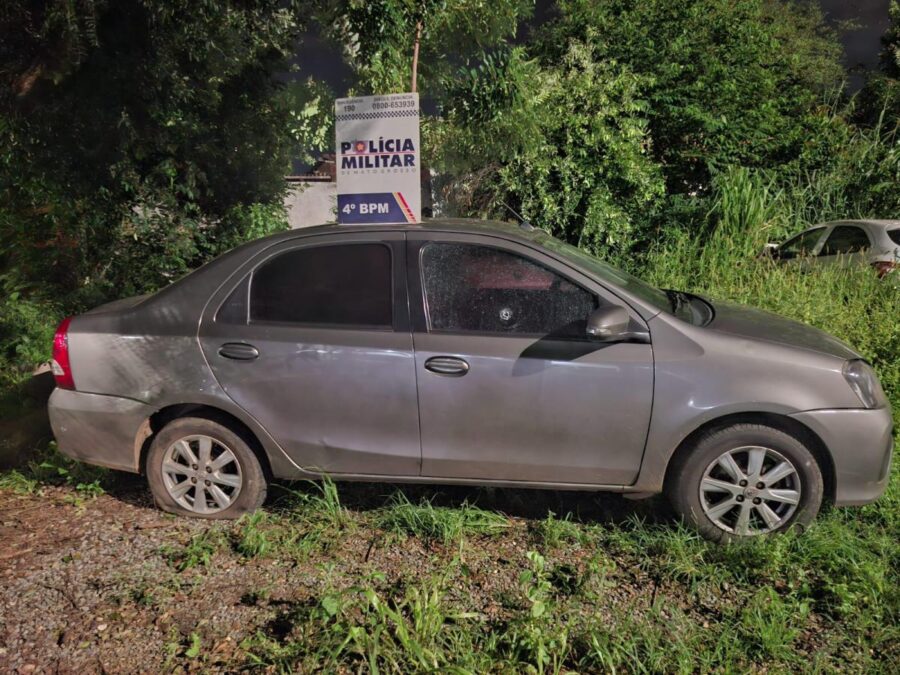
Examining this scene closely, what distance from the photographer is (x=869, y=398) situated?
344 centimetres

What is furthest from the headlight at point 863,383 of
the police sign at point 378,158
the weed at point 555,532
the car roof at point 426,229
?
the police sign at point 378,158

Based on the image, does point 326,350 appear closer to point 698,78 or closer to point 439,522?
point 439,522

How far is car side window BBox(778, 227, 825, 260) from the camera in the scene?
8023 mm

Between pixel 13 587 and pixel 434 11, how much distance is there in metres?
4.73

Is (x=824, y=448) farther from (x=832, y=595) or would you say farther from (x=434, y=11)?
(x=434, y=11)

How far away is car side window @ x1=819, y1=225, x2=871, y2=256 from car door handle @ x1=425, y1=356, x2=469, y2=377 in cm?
637

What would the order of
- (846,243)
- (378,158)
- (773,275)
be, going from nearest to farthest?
(378,158) < (773,275) < (846,243)

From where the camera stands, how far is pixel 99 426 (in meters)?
3.86

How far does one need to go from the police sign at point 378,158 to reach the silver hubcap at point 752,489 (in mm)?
2407

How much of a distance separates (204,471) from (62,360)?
993 millimetres

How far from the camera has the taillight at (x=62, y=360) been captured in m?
3.88

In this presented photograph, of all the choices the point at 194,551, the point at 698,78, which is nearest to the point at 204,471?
the point at 194,551

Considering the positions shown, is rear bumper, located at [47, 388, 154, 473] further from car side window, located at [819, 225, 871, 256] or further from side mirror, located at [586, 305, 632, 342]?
car side window, located at [819, 225, 871, 256]

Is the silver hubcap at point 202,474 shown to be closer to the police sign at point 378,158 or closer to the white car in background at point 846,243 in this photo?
the police sign at point 378,158
